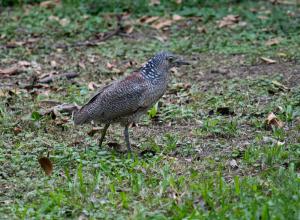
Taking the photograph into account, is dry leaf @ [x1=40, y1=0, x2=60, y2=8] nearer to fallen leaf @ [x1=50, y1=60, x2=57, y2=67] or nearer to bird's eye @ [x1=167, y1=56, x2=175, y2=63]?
fallen leaf @ [x1=50, y1=60, x2=57, y2=67]

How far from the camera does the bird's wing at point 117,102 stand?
7.30 meters

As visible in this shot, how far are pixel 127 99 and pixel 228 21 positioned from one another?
5.92 m

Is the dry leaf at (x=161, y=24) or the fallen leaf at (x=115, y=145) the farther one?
the dry leaf at (x=161, y=24)

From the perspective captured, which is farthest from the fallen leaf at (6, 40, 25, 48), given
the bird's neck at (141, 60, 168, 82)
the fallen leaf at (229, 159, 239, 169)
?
the fallen leaf at (229, 159, 239, 169)

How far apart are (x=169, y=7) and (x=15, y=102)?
17.5ft

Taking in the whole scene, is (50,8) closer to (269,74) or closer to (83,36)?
(83,36)

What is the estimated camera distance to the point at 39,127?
8.13 m

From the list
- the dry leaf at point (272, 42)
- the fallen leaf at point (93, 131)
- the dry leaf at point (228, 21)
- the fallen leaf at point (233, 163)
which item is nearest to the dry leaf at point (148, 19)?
the dry leaf at point (228, 21)

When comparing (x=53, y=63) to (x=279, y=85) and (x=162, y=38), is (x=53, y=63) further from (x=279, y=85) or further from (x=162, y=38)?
(x=279, y=85)

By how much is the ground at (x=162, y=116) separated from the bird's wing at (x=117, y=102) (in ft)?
1.16

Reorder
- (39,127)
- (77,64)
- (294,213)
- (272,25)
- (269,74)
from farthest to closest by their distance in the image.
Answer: (272,25), (77,64), (269,74), (39,127), (294,213)

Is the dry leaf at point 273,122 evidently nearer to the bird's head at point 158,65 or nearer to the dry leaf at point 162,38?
the bird's head at point 158,65

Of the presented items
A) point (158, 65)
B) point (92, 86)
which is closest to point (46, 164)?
point (158, 65)

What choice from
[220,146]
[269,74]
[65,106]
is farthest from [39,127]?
[269,74]
